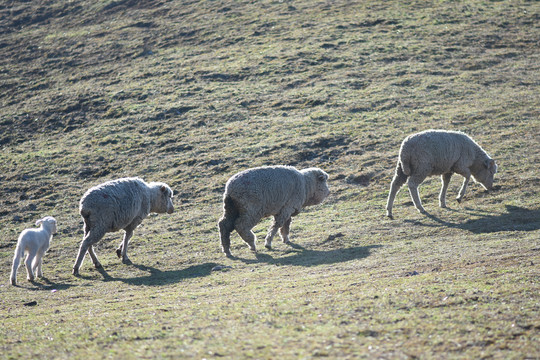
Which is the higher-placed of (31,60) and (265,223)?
(31,60)

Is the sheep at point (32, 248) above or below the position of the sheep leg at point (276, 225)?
above

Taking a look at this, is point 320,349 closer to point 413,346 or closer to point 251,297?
point 413,346

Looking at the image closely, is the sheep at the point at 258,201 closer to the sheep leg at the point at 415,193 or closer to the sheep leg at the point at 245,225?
the sheep leg at the point at 245,225

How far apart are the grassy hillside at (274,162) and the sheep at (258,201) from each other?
62 cm

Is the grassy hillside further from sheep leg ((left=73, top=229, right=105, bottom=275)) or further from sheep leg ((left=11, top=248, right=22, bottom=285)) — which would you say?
sheep leg ((left=73, top=229, right=105, bottom=275))

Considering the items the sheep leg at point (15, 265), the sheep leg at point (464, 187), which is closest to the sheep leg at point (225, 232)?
the sheep leg at point (15, 265)

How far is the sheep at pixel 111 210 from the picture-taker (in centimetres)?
1459

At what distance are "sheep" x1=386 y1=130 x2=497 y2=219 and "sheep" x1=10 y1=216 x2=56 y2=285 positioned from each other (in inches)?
365

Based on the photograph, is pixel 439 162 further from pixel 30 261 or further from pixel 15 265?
pixel 15 265

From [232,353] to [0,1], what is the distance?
59.4 meters

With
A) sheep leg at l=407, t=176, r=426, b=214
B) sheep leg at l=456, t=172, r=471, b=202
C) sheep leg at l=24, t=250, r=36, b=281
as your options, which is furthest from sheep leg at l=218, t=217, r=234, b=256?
sheep leg at l=456, t=172, r=471, b=202

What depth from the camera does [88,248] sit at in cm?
1487

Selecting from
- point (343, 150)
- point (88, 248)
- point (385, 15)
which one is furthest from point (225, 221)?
point (385, 15)

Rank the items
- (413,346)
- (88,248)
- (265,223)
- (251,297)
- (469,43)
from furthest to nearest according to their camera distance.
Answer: (469,43)
(265,223)
(88,248)
(251,297)
(413,346)
